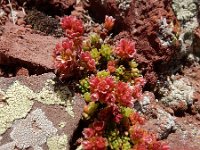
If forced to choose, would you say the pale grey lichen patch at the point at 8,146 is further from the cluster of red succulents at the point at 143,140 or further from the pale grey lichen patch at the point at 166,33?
the pale grey lichen patch at the point at 166,33

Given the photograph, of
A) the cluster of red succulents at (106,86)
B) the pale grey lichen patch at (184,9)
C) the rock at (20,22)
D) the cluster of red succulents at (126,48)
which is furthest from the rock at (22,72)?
the pale grey lichen patch at (184,9)

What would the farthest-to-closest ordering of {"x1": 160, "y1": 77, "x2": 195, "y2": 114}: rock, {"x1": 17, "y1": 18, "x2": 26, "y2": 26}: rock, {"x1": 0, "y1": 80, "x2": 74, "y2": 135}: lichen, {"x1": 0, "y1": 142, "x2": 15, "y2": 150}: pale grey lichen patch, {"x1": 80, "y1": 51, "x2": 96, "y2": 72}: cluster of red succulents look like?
1. {"x1": 17, "y1": 18, "x2": 26, "y2": 26}: rock
2. {"x1": 160, "y1": 77, "x2": 195, "y2": 114}: rock
3. {"x1": 80, "y1": 51, "x2": 96, "y2": 72}: cluster of red succulents
4. {"x1": 0, "y1": 80, "x2": 74, "y2": 135}: lichen
5. {"x1": 0, "y1": 142, "x2": 15, "y2": 150}: pale grey lichen patch

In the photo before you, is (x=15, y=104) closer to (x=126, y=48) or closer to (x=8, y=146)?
(x=8, y=146)

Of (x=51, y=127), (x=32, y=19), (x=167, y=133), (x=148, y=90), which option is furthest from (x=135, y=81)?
(x=32, y=19)

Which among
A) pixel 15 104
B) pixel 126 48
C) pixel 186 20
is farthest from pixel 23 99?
pixel 186 20

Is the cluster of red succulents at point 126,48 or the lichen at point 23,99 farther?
the cluster of red succulents at point 126,48

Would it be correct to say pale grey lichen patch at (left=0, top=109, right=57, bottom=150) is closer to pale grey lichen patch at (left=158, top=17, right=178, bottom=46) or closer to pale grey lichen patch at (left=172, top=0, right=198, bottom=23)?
pale grey lichen patch at (left=158, top=17, right=178, bottom=46)

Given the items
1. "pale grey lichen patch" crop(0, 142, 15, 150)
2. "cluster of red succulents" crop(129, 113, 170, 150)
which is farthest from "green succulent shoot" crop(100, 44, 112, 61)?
"pale grey lichen patch" crop(0, 142, 15, 150)
